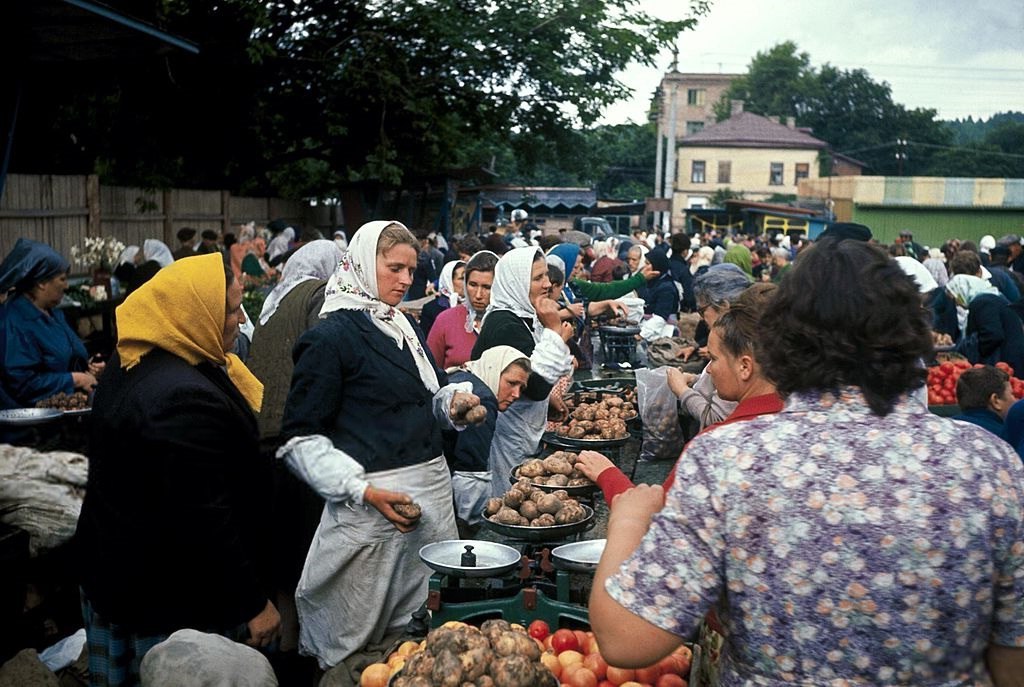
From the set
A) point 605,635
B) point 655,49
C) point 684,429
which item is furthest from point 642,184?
point 605,635

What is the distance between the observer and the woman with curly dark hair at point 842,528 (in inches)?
68.2

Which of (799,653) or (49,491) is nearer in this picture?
(799,653)

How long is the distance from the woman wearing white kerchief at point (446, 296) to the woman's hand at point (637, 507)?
5.75m

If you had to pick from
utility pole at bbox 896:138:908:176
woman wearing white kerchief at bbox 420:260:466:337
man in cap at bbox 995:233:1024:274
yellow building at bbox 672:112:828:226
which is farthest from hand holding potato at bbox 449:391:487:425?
utility pole at bbox 896:138:908:176

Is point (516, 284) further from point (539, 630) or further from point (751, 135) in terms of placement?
point (751, 135)

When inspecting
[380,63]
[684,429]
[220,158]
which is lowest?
[684,429]

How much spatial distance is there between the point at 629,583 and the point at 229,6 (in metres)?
16.1

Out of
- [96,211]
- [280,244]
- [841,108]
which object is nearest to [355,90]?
[280,244]

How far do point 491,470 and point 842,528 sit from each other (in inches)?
150

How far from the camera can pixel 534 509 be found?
4.12 meters

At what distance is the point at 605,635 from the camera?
72.5 inches

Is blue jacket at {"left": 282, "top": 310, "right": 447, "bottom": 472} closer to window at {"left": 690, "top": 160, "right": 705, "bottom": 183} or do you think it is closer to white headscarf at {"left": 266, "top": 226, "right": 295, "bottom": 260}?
white headscarf at {"left": 266, "top": 226, "right": 295, "bottom": 260}

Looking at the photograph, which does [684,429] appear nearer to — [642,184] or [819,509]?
[819,509]

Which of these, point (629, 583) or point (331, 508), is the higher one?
point (629, 583)
